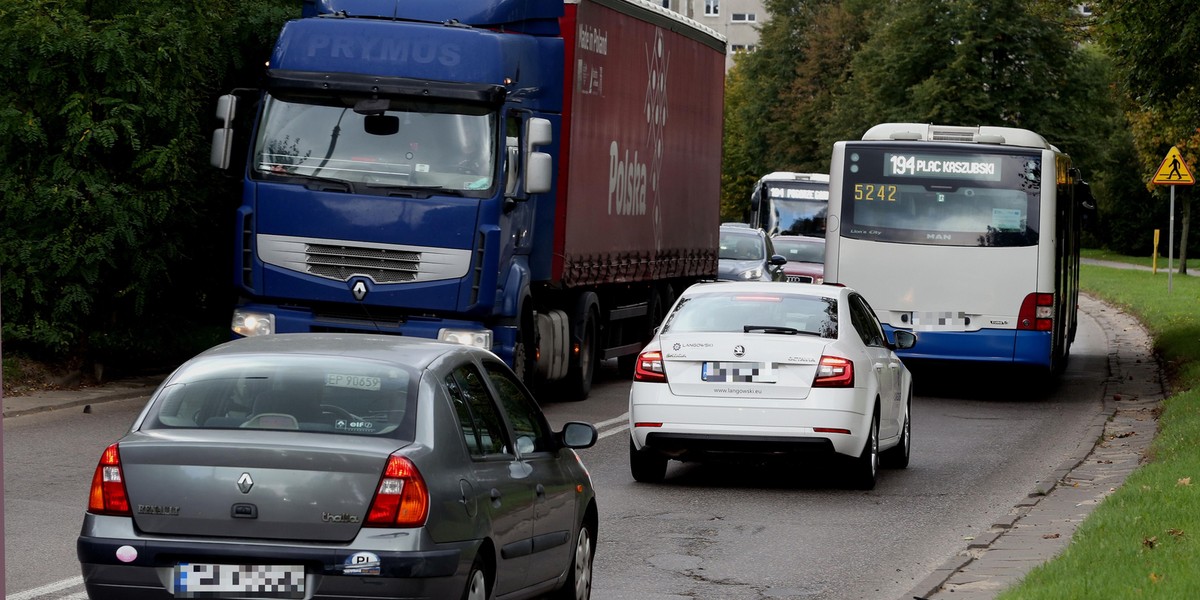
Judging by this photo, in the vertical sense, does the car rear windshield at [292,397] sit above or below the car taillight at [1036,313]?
above

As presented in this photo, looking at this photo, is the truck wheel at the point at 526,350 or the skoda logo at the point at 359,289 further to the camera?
the truck wheel at the point at 526,350

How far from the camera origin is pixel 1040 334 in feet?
69.6

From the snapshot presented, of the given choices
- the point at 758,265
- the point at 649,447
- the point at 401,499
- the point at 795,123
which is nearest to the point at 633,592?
the point at 401,499

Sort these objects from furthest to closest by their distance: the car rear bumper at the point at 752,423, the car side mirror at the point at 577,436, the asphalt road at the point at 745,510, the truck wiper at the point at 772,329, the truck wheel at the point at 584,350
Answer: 1. the truck wheel at the point at 584,350
2. the truck wiper at the point at 772,329
3. the car rear bumper at the point at 752,423
4. the asphalt road at the point at 745,510
5. the car side mirror at the point at 577,436

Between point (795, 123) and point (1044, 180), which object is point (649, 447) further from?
point (795, 123)

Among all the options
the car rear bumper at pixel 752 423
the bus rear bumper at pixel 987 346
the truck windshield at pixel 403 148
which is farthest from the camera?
the bus rear bumper at pixel 987 346

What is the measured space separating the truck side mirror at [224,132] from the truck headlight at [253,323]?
1.39 metres

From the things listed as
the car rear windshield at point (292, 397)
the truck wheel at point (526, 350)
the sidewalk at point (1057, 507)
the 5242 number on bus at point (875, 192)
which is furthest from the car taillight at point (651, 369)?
the 5242 number on bus at point (875, 192)

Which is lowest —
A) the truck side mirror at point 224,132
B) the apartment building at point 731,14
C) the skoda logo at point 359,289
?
the skoda logo at point 359,289

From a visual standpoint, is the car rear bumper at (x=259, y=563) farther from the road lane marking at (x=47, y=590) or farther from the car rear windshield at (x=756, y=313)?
the car rear windshield at (x=756, y=313)

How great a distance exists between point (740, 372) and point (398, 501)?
22.7 feet

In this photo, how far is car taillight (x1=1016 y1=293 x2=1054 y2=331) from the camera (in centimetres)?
2125

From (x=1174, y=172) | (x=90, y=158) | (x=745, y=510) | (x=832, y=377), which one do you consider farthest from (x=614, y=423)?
(x=1174, y=172)

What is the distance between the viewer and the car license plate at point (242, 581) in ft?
20.2
